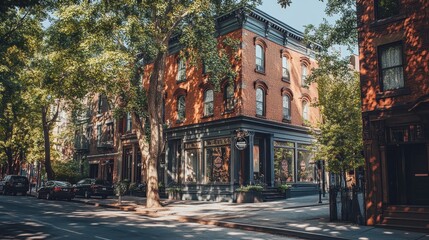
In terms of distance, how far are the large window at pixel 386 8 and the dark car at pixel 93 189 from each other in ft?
74.5

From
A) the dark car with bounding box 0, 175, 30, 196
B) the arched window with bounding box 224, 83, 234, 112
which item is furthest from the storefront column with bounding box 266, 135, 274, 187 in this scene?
the dark car with bounding box 0, 175, 30, 196

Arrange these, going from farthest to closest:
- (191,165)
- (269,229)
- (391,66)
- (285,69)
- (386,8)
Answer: (285,69), (191,165), (386,8), (391,66), (269,229)

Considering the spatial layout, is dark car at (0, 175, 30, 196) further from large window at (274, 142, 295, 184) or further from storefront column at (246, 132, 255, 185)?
large window at (274, 142, 295, 184)

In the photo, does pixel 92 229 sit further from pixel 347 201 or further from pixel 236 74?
pixel 236 74

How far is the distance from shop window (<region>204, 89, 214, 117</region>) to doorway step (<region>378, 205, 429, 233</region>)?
51.5 feet

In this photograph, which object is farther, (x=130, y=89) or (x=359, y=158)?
(x=359, y=158)

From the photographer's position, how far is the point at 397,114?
43.4 ft

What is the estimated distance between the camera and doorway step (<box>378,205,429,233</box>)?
483 inches

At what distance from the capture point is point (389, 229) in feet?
41.7

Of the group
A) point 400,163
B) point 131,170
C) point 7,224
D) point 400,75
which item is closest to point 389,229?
point 400,163

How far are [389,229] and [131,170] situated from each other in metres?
26.6

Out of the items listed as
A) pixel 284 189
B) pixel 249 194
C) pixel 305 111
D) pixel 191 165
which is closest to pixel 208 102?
pixel 191 165

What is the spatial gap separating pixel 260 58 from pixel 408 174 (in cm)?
1557

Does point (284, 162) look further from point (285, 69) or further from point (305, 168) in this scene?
point (285, 69)
